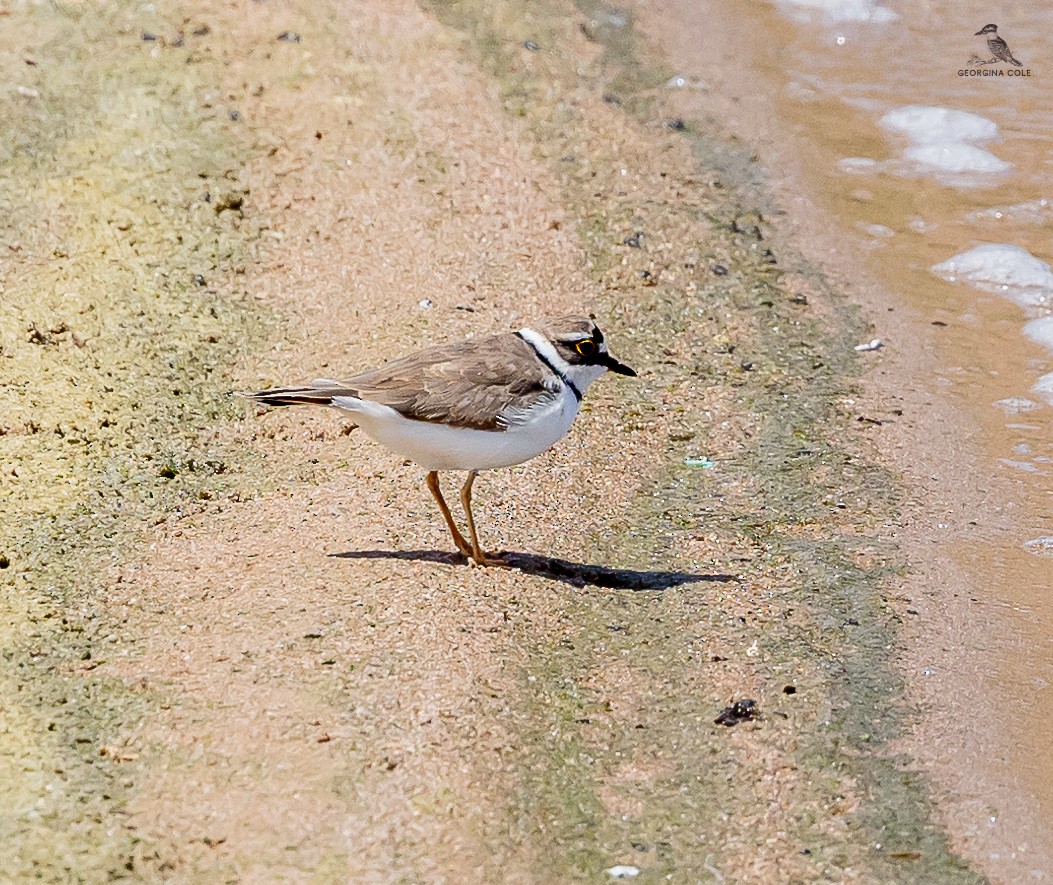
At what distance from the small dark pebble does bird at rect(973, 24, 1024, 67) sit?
8.47 meters

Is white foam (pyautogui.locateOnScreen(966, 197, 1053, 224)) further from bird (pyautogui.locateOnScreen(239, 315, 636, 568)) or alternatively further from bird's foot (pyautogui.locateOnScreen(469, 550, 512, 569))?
bird's foot (pyautogui.locateOnScreen(469, 550, 512, 569))

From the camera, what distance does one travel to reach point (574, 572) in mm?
6191

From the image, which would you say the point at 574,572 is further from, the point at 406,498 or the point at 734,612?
the point at 406,498

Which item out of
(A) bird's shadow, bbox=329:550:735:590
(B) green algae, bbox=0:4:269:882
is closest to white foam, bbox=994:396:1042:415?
(A) bird's shadow, bbox=329:550:735:590

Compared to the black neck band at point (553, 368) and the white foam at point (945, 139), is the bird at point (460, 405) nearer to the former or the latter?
the black neck band at point (553, 368)

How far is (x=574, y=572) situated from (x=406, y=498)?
100cm

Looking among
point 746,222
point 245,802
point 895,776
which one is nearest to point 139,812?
point 245,802

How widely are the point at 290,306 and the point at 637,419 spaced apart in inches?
81.6

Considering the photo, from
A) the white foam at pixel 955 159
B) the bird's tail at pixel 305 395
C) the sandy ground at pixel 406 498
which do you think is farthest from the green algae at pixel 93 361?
the white foam at pixel 955 159

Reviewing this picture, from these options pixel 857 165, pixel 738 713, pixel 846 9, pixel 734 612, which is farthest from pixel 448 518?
pixel 846 9

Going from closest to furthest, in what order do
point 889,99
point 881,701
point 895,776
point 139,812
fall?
1. point 139,812
2. point 895,776
3. point 881,701
4. point 889,99

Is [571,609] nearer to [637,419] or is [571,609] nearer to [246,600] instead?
[246,600]

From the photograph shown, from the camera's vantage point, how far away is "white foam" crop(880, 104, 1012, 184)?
1066cm

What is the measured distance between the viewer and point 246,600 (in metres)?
5.71
